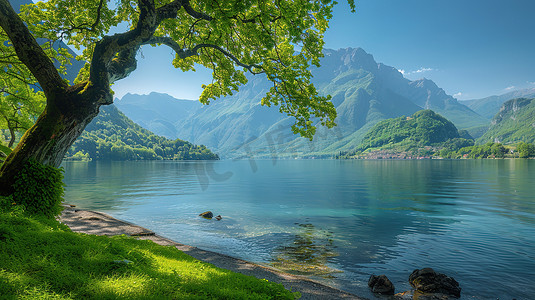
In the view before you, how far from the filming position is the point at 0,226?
277 inches

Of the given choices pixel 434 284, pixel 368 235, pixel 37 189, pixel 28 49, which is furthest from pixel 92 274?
pixel 368 235

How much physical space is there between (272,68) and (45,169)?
438 inches

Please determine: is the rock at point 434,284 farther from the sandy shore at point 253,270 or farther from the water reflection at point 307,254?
the water reflection at point 307,254

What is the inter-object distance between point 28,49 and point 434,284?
19.6m

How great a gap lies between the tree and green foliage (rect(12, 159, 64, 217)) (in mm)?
320

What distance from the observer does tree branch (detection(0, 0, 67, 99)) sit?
10328 mm

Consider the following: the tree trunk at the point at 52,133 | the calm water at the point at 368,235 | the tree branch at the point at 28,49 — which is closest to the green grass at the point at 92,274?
the tree trunk at the point at 52,133

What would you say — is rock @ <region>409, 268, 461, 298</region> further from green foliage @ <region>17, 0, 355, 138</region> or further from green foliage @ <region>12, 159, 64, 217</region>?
green foliage @ <region>12, 159, 64, 217</region>

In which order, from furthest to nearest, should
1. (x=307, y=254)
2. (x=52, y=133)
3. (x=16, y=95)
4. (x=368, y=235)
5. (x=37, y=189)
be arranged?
(x=368, y=235) < (x=16, y=95) < (x=307, y=254) < (x=52, y=133) < (x=37, y=189)

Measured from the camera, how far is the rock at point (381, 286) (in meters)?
12.2

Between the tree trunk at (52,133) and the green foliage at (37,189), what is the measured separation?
28 cm

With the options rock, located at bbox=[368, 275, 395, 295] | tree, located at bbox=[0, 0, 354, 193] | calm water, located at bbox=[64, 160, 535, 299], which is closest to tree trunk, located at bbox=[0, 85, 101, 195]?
tree, located at bbox=[0, 0, 354, 193]

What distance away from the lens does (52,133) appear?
10.6 metres

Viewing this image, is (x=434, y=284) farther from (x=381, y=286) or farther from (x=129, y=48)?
(x=129, y=48)
